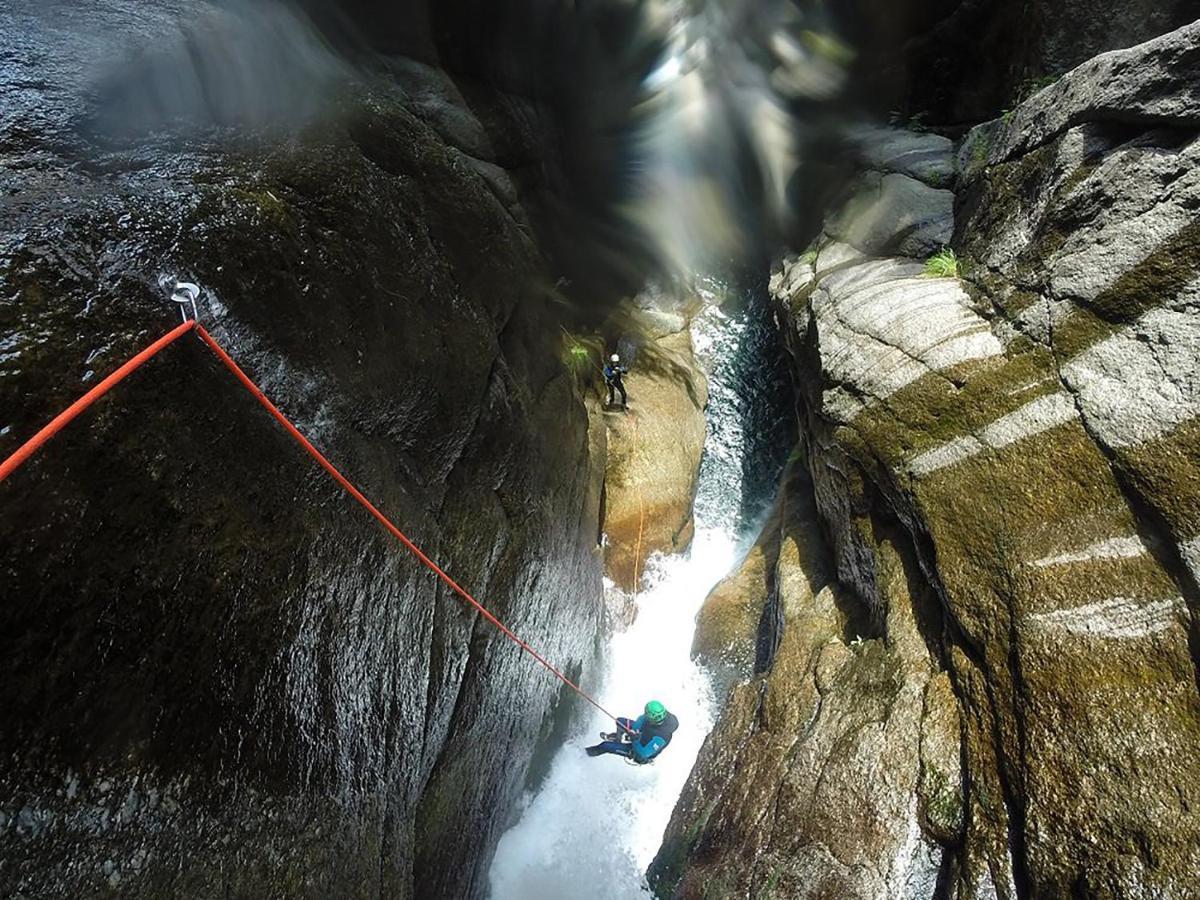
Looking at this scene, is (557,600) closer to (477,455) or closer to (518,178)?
(477,455)

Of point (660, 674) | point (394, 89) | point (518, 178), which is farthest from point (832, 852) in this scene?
point (518, 178)

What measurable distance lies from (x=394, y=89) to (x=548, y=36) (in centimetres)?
Answer: 571

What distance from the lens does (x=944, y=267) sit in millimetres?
7523

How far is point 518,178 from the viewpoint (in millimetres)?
10297

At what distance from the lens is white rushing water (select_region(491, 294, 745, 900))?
7.61m

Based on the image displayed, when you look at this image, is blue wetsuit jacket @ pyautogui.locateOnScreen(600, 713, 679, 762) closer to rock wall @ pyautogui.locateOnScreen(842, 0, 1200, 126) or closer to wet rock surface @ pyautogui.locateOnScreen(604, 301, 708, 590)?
wet rock surface @ pyautogui.locateOnScreen(604, 301, 708, 590)

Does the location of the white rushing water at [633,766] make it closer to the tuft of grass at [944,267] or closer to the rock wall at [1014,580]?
the rock wall at [1014,580]

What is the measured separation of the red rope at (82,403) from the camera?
6.33ft

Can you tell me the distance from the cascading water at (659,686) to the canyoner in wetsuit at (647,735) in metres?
1.11

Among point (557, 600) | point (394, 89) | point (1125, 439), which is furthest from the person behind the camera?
point (557, 600)

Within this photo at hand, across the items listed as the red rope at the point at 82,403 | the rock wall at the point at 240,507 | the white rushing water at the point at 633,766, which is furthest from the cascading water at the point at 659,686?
the red rope at the point at 82,403

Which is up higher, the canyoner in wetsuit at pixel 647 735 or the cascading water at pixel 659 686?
the canyoner in wetsuit at pixel 647 735

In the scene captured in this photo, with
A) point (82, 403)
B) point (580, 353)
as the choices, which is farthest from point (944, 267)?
point (82, 403)

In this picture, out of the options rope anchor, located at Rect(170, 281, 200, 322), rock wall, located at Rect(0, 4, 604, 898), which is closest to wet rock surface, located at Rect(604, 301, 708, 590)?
rock wall, located at Rect(0, 4, 604, 898)
